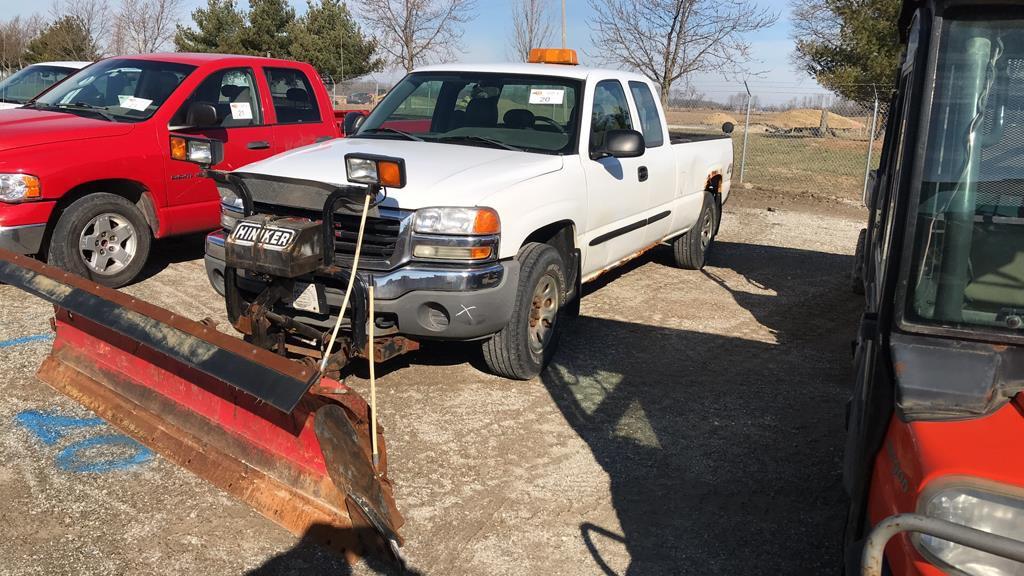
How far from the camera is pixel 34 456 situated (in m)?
4.10

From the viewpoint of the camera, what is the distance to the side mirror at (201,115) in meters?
6.93

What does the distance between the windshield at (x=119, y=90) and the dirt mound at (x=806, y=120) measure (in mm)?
29735

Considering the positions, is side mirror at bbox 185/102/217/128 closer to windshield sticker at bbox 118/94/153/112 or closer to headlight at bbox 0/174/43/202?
windshield sticker at bbox 118/94/153/112

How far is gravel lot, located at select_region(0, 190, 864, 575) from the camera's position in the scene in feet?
11.2

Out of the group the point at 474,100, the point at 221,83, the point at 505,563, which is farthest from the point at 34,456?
the point at 221,83

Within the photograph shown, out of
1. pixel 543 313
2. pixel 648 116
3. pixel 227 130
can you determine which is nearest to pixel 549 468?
pixel 543 313

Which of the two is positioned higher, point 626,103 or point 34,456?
point 626,103

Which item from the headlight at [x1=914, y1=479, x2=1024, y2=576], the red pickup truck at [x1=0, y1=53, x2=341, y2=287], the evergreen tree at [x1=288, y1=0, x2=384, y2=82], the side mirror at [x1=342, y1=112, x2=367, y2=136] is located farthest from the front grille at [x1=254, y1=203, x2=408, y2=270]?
the evergreen tree at [x1=288, y1=0, x2=384, y2=82]

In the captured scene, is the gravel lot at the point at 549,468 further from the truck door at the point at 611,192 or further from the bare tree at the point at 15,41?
the bare tree at the point at 15,41

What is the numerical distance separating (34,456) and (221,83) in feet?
14.5

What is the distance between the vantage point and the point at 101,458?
13.4ft

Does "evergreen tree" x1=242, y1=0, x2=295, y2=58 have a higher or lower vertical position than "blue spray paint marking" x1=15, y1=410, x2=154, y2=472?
higher

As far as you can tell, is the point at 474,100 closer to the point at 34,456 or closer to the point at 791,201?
the point at 34,456

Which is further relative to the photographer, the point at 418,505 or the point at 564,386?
the point at 564,386
